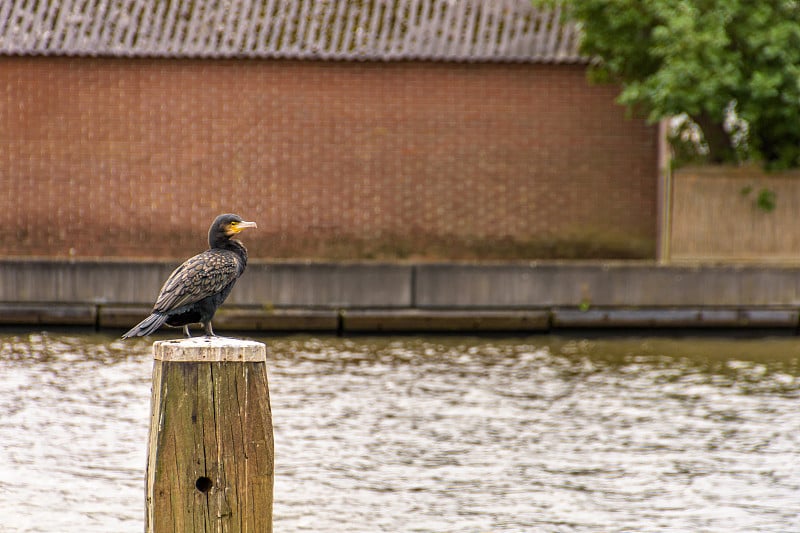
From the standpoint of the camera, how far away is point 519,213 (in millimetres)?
35781

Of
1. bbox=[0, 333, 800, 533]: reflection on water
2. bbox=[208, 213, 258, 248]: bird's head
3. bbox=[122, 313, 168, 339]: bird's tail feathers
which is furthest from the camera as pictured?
bbox=[0, 333, 800, 533]: reflection on water

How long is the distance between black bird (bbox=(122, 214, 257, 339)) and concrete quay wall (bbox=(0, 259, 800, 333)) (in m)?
17.0

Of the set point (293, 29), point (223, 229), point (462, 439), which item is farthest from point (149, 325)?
point (293, 29)

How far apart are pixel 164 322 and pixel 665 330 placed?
1900 centimetres

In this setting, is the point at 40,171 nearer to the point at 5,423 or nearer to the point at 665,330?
the point at 665,330

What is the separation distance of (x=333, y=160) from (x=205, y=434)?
1168 inches

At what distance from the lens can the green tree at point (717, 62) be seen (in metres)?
29.5

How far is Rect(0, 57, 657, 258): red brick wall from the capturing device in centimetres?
3562

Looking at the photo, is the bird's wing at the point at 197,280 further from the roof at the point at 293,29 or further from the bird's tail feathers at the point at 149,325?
the roof at the point at 293,29

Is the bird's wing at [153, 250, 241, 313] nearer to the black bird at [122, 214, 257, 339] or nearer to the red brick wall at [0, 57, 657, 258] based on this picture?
the black bird at [122, 214, 257, 339]

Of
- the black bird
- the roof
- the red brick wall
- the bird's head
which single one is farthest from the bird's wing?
the roof

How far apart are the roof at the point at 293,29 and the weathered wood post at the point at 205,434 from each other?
29317 millimetres

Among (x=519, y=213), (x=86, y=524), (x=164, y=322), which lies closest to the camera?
(x=164, y=322)

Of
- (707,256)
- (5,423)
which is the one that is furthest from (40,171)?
(5,423)
